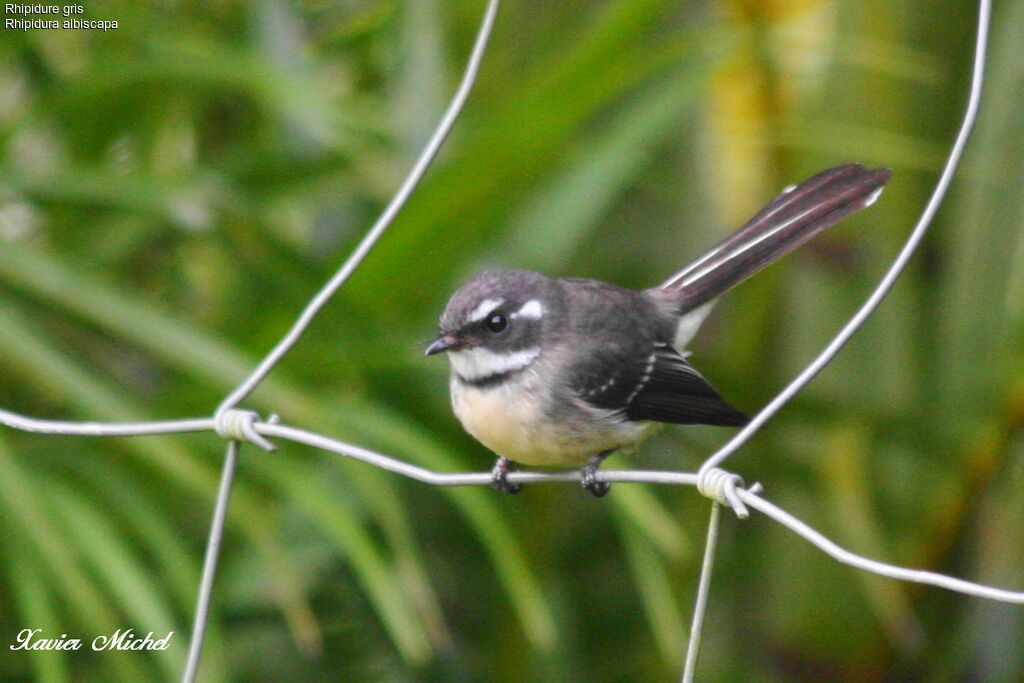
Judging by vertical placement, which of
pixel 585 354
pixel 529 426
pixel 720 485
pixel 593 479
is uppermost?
pixel 585 354

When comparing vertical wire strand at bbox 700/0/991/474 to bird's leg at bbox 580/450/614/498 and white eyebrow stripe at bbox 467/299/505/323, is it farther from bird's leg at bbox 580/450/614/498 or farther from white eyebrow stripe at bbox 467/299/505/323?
white eyebrow stripe at bbox 467/299/505/323

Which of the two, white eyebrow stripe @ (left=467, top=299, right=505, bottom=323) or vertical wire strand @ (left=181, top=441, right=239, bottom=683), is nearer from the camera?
vertical wire strand @ (left=181, top=441, right=239, bottom=683)

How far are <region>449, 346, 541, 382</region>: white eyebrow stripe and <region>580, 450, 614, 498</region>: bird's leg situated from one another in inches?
8.1

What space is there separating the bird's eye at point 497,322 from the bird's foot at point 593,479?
0.91 feet

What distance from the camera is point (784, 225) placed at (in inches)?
82.0

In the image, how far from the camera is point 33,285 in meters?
2.57

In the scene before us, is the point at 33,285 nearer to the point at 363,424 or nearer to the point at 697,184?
the point at 363,424

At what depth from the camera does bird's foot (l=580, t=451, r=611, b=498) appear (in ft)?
6.08

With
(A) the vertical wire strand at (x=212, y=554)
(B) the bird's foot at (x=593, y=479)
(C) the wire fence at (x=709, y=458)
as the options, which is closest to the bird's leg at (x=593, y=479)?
(B) the bird's foot at (x=593, y=479)

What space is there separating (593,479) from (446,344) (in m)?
0.40

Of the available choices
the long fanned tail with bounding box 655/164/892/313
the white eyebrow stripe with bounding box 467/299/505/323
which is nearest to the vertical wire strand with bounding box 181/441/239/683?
the white eyebrow stripe with bounding box 467/299/505/323

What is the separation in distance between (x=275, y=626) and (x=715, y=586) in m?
1.21

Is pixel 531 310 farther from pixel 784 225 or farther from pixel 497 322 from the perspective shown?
pixel 784 225
